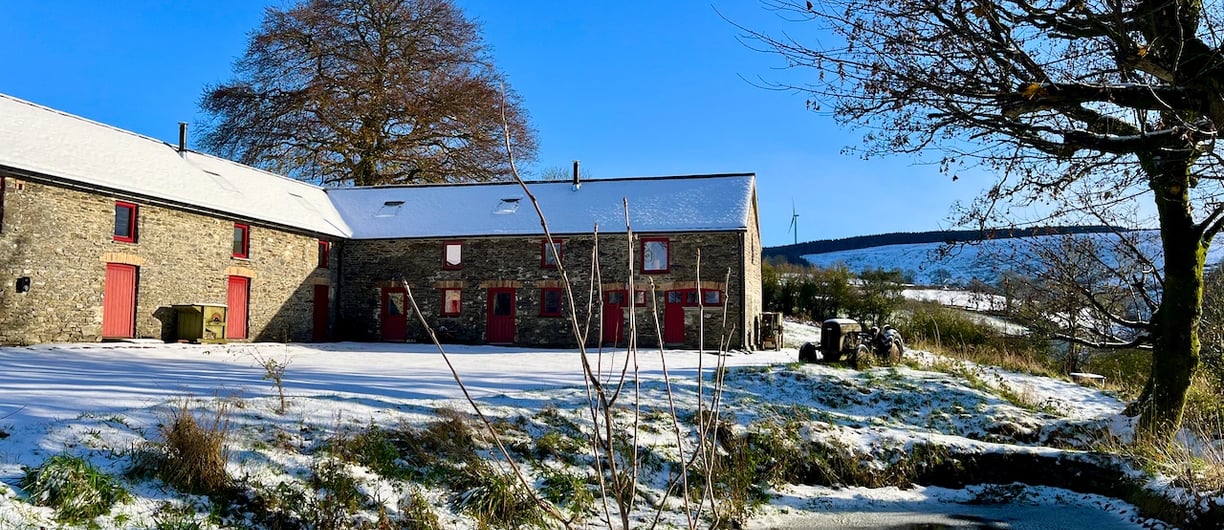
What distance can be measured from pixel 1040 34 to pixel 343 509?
7.11m

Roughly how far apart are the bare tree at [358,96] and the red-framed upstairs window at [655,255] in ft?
35.7

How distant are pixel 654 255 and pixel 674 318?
2072mm

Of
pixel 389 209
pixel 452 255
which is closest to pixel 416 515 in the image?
pixel 452 255

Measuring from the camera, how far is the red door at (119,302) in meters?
19.3

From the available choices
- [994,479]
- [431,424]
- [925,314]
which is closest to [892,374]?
[994,479]

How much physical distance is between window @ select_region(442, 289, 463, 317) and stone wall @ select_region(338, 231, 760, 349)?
13 centimetres

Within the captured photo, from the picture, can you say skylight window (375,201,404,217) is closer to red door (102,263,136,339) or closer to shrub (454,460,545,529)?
red door (102,263,136,339)

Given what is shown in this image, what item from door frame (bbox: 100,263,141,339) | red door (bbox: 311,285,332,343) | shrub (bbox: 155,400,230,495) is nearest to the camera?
shrub (bbox: 155,400,230,495)

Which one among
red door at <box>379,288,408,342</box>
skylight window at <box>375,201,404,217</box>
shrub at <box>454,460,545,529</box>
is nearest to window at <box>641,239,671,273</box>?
red door at <box>379,288,408,342</box>

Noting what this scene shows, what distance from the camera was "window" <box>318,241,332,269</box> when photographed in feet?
85.2

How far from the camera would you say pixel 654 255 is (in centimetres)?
2534

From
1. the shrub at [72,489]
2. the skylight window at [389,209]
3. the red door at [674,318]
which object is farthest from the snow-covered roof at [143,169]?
the shrub at [72,489]

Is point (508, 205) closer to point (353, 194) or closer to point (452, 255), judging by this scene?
point (452, 255)

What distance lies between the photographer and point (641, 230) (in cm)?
2494
